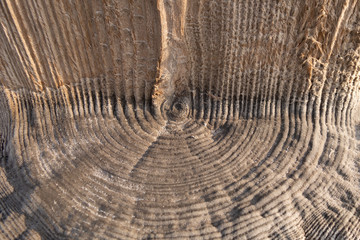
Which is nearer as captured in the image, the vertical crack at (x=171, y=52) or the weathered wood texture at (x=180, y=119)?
the weathered wood texture at (x=180, y=119)

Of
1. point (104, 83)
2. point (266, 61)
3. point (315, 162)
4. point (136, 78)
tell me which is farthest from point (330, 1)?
point (104, 83)

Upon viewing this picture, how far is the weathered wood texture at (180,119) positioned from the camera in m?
1.16

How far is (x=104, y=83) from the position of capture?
58.2 inches

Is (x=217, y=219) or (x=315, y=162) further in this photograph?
(x=315, y=162)

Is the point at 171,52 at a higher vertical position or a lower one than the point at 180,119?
higher

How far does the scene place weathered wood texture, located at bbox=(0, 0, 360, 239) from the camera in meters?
1.16

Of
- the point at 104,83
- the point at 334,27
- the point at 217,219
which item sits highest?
the point at 334,27

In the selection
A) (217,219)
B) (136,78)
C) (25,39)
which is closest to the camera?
(217,219)

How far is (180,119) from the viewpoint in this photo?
A: 1.50 metres

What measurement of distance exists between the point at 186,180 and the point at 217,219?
21 cm

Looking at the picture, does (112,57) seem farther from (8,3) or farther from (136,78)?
(8,3)

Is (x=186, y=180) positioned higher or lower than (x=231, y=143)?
lower

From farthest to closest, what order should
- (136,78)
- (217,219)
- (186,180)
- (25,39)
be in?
(136,78) → (25,39) → (186,180) → (217,219)

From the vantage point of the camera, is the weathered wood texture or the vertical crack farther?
the vertical crack
